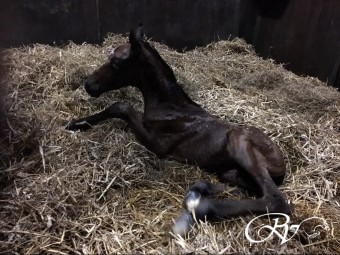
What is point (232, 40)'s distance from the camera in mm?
6746

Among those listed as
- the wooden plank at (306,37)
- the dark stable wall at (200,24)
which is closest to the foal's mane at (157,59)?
the dark stable wall at (200,24)

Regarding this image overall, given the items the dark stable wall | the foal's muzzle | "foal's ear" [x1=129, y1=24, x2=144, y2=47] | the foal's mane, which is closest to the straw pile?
the foal's muzzle

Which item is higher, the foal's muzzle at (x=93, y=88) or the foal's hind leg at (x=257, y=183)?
the foal's muzzle at (x=93, y=88)

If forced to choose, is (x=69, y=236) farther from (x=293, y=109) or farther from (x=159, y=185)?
(x=293, y=109)

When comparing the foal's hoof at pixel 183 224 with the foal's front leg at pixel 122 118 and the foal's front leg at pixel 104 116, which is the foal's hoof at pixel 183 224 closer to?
the foal's front leg at pixel 122 118

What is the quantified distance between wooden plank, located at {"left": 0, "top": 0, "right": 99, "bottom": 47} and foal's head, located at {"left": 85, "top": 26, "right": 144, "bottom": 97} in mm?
2453

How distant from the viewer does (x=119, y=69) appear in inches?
144

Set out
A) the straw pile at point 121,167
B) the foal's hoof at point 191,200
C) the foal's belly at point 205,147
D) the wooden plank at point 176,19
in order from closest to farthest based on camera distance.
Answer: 1. the straw pile at point 121,167
2. the foal's hoof at point 191,200
3. the foal's belly at point 205,147
4. the wooden plank at point 176,19

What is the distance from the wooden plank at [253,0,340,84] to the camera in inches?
218

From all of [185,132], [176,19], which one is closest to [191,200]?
[185,132]

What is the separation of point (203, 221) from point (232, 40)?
4654mm

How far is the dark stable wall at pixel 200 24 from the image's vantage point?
559 centimetres
